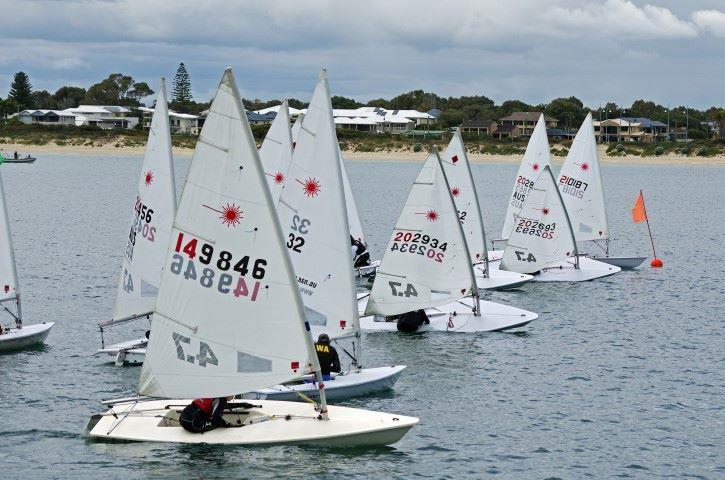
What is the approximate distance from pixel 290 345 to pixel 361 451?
2685 mm

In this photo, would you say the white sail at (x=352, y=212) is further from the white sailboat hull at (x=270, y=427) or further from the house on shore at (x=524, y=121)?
the house on shore at (x=524, y=121)

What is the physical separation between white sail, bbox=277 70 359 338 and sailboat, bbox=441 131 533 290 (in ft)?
58.0

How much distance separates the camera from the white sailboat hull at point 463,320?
35094mm

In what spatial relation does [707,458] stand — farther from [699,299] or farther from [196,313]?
[699,299]

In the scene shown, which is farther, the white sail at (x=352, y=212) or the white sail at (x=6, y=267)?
the white sail at (x=352, y=212)

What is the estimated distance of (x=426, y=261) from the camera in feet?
113

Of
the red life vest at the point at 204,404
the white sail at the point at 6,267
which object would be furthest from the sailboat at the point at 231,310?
the white sail at the point at 6,267

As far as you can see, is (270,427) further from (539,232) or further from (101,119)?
(101,119)

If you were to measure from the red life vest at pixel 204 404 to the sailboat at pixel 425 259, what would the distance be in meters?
12.2

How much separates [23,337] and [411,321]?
1104 cm

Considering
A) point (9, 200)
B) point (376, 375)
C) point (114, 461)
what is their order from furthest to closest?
1. point (9, 200)
2. point (376, 375)
3. point (114, 461)

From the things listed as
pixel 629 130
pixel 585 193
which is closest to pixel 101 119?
pixel 629 130

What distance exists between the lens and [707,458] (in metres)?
24.2

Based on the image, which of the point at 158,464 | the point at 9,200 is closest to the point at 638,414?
the point at 158,464
